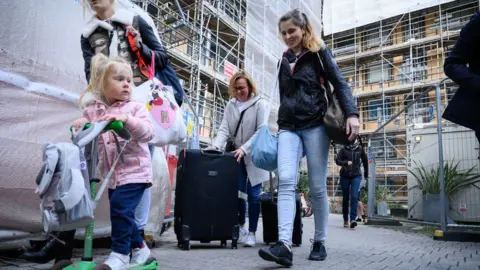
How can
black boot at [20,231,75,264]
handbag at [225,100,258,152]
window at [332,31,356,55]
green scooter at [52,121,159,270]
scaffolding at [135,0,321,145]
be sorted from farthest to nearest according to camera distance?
window at [332,31,356,55] → scaffolding at [135,0,321,145] → handbag at [225,100,258,152] → black boot at [20,231,75,264] → green scooter at [52,121,159,270]

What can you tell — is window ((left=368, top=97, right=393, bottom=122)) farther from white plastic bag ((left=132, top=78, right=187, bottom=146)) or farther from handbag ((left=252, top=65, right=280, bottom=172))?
white plastic bag ((left=132, top=78, right=187, bottom=146))

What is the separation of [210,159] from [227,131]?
598 mm

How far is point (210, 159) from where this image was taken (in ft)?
10.6

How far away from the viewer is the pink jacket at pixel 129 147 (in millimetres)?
1860

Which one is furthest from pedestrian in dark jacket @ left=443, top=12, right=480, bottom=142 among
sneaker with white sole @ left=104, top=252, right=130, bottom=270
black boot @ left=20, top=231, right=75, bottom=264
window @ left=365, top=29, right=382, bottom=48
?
window @ left=365, top=29, right=382, bottom=48

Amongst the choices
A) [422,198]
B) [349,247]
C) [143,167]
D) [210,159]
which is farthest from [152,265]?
[422,198]

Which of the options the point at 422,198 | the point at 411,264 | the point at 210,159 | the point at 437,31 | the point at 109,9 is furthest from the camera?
the point at 437,31

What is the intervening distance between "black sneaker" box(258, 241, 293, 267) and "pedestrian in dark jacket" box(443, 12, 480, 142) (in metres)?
1.19

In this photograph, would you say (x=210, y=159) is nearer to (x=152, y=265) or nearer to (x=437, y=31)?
(x=152, y=265)

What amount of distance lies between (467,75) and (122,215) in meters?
1.87

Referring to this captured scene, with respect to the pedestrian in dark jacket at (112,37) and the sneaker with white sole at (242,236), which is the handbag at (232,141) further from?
the pedestrian in dark jacket at (112,37)

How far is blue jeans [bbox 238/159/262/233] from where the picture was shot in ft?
11.6

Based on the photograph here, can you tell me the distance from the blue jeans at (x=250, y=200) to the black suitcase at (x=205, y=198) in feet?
0.86

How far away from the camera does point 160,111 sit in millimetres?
2199
